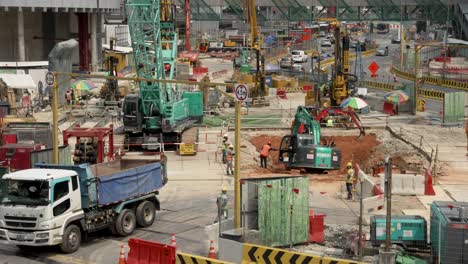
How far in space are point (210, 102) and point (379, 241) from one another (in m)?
39.1

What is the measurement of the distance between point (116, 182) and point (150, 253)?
433 cm

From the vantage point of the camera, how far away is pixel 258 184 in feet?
78.7

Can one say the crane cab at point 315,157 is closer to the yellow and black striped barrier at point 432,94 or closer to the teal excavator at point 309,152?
the teal excavator at point 309,152

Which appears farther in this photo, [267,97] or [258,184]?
[267,97]

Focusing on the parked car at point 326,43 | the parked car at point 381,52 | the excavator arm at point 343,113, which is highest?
the parked car at point 326,43

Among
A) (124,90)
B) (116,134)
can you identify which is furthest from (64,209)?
(124,90)

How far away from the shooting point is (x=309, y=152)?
38688 millimetres

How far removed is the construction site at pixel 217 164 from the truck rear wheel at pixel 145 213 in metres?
0.05

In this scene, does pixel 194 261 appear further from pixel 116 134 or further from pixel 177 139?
pixel 116 134

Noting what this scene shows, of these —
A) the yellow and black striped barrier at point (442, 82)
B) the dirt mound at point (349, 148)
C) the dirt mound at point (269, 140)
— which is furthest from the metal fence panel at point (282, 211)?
the yellow and black striped barrier at point (442, 82)

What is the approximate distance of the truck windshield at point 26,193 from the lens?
930 inches

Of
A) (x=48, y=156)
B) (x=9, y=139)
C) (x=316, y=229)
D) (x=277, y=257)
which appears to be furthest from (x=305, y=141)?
(x=277, y=257)

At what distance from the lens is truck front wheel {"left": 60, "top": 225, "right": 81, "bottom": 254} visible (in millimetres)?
24078

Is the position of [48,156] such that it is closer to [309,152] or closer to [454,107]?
[309,152]
